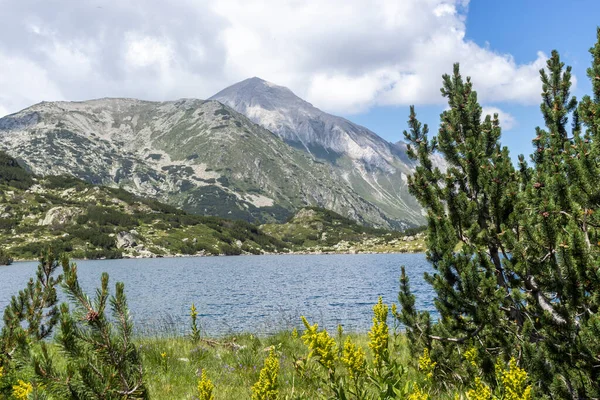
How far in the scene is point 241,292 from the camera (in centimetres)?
7300

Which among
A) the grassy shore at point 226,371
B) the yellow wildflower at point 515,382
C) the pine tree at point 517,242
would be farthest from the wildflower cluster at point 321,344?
the pine tree at point 517,242

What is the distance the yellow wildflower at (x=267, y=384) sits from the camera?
4145 millimetres

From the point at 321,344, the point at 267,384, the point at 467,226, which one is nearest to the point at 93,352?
the point at 267,384

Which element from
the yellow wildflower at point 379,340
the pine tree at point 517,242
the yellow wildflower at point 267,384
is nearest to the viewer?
the yellow wildflower at point 267,384

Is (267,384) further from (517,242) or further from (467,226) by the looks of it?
(467,226)

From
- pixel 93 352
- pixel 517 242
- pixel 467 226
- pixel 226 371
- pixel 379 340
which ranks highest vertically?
pixel 467 226

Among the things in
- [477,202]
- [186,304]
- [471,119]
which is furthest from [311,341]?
[186,304]

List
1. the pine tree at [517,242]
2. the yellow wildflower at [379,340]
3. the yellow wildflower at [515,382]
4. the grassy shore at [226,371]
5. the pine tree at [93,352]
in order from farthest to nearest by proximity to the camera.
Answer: the grassy shore at [226,371]
the pine tree at [517,242]
the yellow wildflower at [379,340]
the yellow wildflower at [515,382]
the pine tree at [93,352]

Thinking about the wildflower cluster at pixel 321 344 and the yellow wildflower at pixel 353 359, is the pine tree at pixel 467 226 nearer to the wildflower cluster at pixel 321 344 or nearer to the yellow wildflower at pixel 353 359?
the yellow wildflower at pixel 353 359

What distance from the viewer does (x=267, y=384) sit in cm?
418

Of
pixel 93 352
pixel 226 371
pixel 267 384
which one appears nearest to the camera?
pixel 93 352

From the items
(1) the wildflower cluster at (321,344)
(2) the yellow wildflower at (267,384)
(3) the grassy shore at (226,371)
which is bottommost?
(3) the grassy shore at (226,371)

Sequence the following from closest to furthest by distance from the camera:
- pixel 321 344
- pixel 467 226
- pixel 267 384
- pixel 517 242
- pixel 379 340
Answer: pixel 267 384 < pixel 321 344 < pixel 379 340 < pixel 517 242 < pixel 467 226

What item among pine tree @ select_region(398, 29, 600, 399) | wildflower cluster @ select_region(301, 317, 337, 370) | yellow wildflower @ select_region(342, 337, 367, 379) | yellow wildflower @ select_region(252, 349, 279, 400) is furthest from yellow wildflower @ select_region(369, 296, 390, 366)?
pine tree @ select_region(398, 29, 600, 399)
